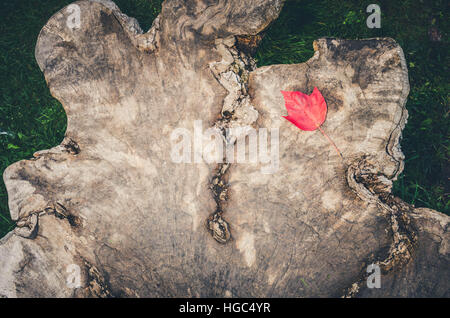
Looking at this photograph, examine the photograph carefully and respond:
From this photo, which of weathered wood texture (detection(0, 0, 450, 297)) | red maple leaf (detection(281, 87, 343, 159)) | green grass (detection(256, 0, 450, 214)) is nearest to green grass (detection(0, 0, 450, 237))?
green grass (detection(256, 0, 450, 214))

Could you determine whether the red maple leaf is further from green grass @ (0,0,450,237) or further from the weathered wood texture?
green grass @ (0,0,450,237)

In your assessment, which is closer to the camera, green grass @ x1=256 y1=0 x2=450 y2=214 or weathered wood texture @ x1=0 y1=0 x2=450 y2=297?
weathered wood texture @ x1=0 y1=0 x2=450 y2=297

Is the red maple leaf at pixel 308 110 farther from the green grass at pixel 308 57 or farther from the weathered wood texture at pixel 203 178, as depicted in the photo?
the green grass at pixel 308 57

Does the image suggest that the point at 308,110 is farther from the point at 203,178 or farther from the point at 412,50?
the point at 412,50

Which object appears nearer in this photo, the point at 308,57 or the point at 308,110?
the point at 308,110

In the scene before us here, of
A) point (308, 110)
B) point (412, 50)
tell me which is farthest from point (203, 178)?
point (412, 50)

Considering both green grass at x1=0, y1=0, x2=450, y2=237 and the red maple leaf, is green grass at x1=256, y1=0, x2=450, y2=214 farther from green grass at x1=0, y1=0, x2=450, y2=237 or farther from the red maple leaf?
the red maple leaf
